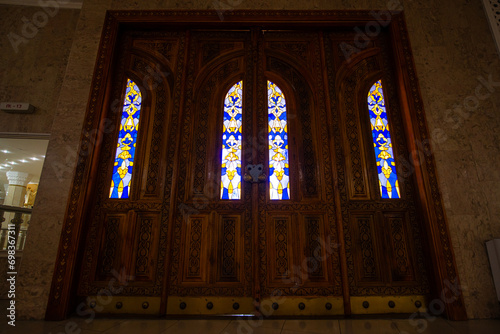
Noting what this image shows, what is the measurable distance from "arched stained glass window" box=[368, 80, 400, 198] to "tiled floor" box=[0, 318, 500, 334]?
4.13ft

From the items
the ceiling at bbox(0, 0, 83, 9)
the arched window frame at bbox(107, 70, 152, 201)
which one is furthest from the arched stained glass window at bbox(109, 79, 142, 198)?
the ceiling at bbox(0, 0, 83, 9)

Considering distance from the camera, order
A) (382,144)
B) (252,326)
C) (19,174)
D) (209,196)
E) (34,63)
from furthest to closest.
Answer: (19,174), (34,63), (382,144), (209,196), (252,326)

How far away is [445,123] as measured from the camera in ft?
10.1

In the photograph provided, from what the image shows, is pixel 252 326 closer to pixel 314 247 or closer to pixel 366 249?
Result: pixel 314 247

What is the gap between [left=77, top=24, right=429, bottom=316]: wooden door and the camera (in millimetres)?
2777

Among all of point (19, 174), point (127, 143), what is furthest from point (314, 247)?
point (19, 174)

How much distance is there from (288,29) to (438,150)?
2288mm

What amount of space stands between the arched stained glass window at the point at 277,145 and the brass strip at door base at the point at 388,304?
4.04 feet

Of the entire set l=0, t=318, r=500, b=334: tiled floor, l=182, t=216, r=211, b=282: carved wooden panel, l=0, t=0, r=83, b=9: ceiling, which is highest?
l=0, t=0, r=83, b=9: ceiling

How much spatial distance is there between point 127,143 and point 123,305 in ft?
5.59

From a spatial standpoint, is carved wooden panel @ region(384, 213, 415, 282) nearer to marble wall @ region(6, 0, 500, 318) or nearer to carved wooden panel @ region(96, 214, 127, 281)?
marble wall @ region(6, 0, 500, 318)

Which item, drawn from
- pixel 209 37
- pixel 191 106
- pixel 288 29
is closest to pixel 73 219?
pixel 191 106

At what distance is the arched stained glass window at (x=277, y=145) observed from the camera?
3.13 m

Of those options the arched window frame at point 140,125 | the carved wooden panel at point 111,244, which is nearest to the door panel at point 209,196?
the arched window frame at point 140,125
